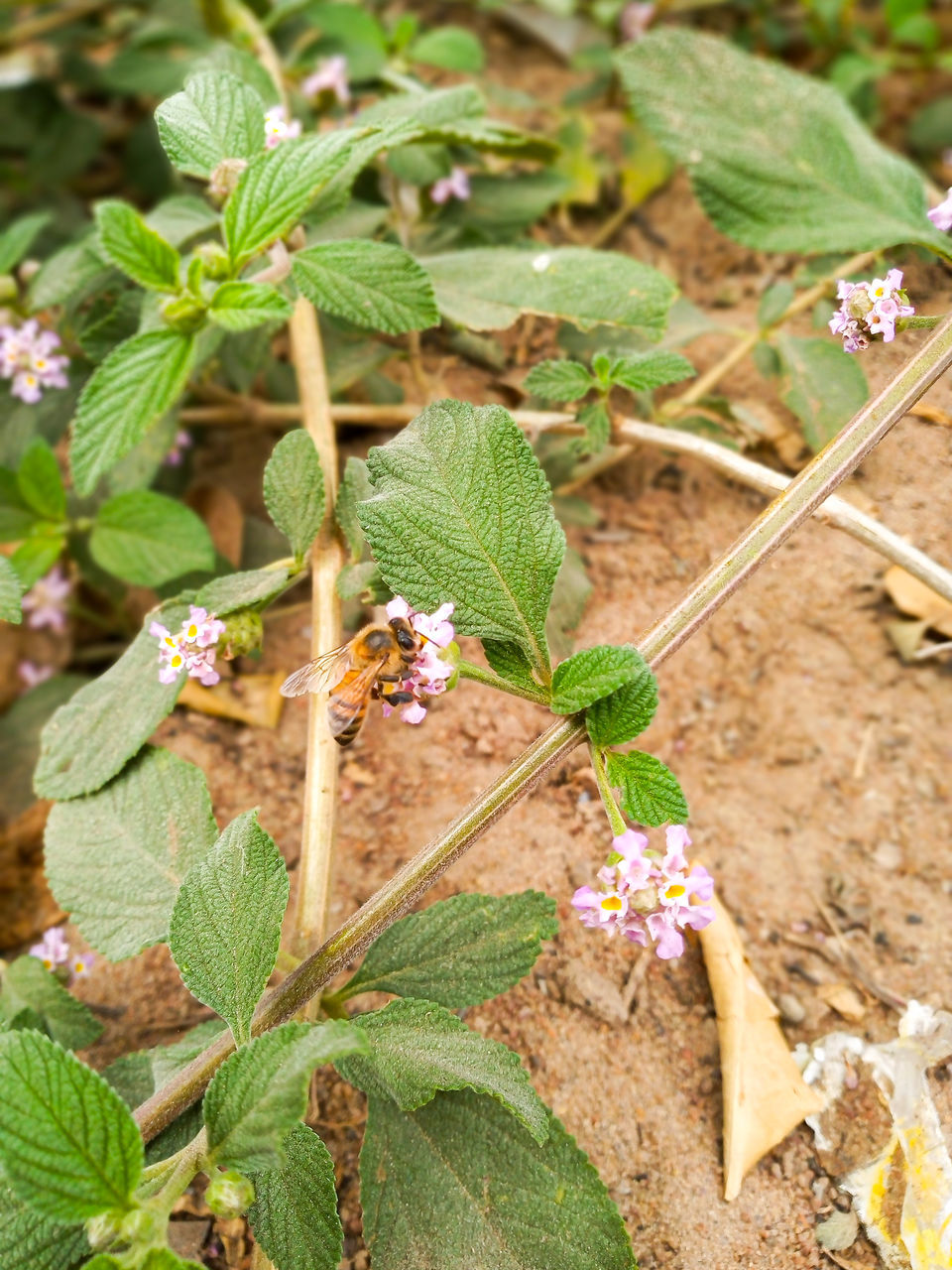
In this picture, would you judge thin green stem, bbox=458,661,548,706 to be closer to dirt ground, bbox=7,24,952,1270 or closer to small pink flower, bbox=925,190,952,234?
dirt ground, bbox=7,24,952,1270

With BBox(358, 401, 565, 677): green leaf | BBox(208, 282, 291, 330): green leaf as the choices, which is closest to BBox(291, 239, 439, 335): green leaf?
BBox(208, 282, 291, 330): green leaf

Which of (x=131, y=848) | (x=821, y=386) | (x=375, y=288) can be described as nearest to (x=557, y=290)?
(x=375, y=288)

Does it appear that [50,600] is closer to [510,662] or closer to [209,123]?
[209,123]

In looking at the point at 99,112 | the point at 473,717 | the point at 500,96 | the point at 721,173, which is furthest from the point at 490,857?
the point at 99,112

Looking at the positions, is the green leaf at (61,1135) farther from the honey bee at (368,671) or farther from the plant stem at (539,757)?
the honey bee at (368,671)

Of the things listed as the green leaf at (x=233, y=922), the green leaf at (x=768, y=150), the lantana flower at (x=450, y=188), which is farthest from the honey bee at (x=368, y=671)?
A: the lantana flower at (x=450, y=188)

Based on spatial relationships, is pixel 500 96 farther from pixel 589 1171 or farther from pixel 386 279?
pixel 589 1171
